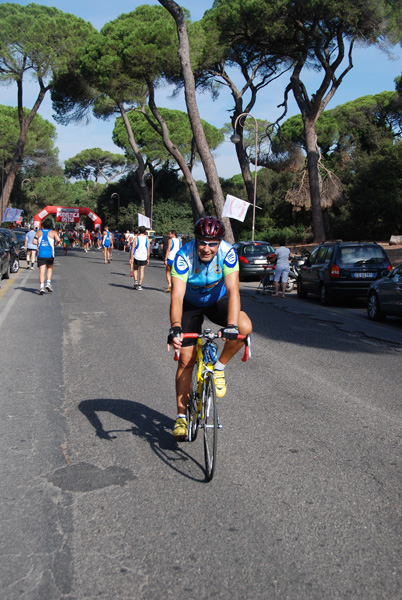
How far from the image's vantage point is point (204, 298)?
15.7ft

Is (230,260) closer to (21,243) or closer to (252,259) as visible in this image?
(252,259)

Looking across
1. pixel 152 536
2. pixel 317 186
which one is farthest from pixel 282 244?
pixel 317 186

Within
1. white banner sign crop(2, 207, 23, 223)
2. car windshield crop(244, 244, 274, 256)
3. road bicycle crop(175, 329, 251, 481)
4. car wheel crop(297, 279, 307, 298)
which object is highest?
white banner sign crop(2, 207, 23, 223)

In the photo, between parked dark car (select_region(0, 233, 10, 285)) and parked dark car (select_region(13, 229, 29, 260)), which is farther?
parked dark car (select_region(13, 229, 29, 260))

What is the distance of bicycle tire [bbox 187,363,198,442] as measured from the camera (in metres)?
4.81

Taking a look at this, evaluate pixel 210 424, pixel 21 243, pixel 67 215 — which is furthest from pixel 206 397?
pixel 67 215

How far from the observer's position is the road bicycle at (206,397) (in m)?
4.32

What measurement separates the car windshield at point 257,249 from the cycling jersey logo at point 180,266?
69.6 ft

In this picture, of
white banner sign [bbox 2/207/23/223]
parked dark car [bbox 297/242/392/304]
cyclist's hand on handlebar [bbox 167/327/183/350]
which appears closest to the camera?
cyclist's hand on handlebar [bbox 167/327/183/350]

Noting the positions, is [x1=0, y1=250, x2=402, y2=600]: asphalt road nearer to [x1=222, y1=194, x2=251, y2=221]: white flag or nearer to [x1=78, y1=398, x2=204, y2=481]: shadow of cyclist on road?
[x1=78, y1=398, x2=204, y2=481]: shadow of cyclist on road

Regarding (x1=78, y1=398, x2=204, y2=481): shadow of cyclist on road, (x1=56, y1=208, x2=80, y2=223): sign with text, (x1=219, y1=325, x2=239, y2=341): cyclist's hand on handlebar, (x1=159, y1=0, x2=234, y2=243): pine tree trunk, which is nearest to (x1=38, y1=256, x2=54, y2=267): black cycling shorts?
(x1=78, y1=398, x2=204, y2=481): shadow of cyclist on road

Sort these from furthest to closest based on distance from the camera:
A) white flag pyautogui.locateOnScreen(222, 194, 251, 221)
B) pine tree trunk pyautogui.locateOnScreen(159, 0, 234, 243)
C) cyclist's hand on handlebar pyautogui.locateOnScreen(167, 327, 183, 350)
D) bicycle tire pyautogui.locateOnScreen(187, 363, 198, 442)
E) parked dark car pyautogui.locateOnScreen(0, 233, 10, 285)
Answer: pine tree trunk pyautogui.locateOnScreen(159, 0, 234, 243), white flag pyautogui.locateOnScreen(222, 194, 251, 221), parked dark car pyautogui.locateOnScreen(0, 233, 10, 285), bicycle tire pyautogui.locateOnScreen(187, 363, 198, 442), cyclist's hand on handlebar pyautogui.locateOnScreen(167, 327, 183, 350)

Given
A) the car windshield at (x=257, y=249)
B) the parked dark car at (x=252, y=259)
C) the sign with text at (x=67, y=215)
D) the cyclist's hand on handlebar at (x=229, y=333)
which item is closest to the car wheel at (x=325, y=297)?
the parked dark car at (x=252, y=259)

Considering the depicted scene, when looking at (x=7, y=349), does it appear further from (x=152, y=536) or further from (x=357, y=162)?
(x=357, y=162)
